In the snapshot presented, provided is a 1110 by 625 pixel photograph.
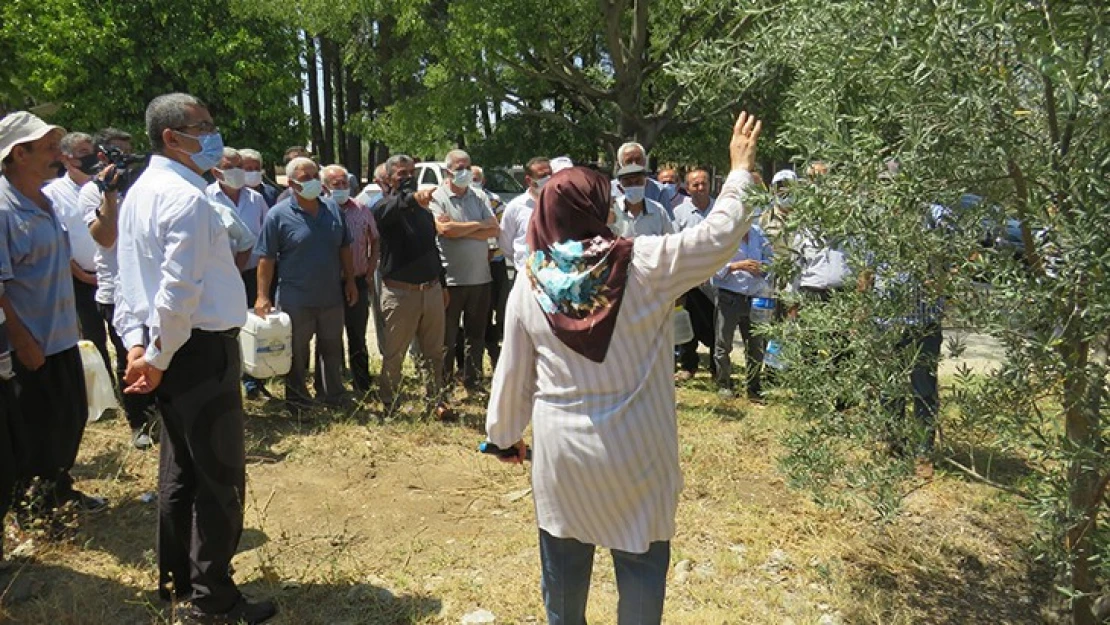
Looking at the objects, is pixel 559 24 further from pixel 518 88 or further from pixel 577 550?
pixel 577 550

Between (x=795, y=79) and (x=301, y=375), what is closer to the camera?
(x=795, y=79)

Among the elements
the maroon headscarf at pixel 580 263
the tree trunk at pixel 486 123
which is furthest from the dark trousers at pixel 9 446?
the tree trunk at pixel 486 123

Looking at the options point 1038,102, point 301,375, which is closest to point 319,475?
point 301,375

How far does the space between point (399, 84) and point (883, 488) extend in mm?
17852

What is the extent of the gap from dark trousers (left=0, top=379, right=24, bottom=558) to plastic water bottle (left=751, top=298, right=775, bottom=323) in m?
5.03

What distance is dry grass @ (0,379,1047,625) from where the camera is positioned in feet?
12.4

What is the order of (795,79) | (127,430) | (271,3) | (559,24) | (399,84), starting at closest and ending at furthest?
(795,79) → (127,430) → (559,24) → (271,3) → (399,84)

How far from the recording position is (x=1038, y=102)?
2.62m

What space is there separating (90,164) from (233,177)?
1.50 meters

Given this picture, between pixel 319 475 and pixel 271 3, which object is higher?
pixel 271 3

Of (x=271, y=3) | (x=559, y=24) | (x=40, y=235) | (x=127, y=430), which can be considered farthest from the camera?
(x=271, y=3)

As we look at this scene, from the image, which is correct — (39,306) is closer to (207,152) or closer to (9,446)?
(9,446)

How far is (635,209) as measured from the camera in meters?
6.51

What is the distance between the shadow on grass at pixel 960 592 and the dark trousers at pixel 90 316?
16.9 feet
